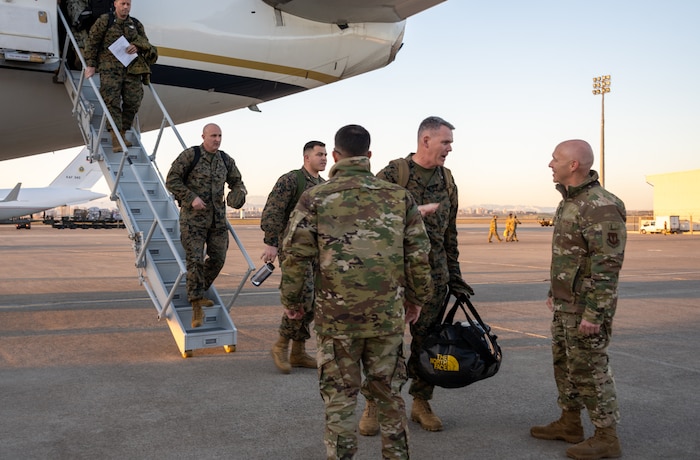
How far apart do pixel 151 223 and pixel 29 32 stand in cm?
285

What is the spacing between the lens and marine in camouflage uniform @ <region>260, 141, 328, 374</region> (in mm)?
5809

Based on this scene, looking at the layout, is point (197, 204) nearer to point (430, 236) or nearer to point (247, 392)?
point (247, 392)

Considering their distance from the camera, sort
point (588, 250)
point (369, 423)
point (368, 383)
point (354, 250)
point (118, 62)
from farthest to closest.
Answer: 1. point (118, 62)
2. point (369, 423)
3. point (588, 250)
4. point (368, 383)
5. point (354, 250)

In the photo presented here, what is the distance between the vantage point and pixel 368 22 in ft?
34.4

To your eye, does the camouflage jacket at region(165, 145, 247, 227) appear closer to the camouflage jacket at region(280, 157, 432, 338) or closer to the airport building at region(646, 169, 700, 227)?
the camouflage jacket at region(280, 157, 432, 338)

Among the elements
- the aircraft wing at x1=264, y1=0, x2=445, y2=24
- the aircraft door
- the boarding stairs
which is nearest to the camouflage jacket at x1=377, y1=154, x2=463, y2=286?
the boarding stairs

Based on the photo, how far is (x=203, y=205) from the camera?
21.2 ft

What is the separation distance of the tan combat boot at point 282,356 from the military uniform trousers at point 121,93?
371cm

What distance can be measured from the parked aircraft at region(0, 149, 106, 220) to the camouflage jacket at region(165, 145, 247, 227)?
39.1m

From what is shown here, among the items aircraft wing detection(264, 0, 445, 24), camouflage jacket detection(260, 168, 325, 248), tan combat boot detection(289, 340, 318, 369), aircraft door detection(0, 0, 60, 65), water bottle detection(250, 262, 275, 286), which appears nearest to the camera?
water bottle detection(250, 262, 275, 286)

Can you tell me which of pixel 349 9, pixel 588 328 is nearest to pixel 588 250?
pixel 588 328

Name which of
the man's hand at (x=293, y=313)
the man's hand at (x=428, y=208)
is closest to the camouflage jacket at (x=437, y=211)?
the man's hand at (x=428, y=208)

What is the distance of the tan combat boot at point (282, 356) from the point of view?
229 inches

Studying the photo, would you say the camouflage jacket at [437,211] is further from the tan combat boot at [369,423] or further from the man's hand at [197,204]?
the man's hand at [197,204]
